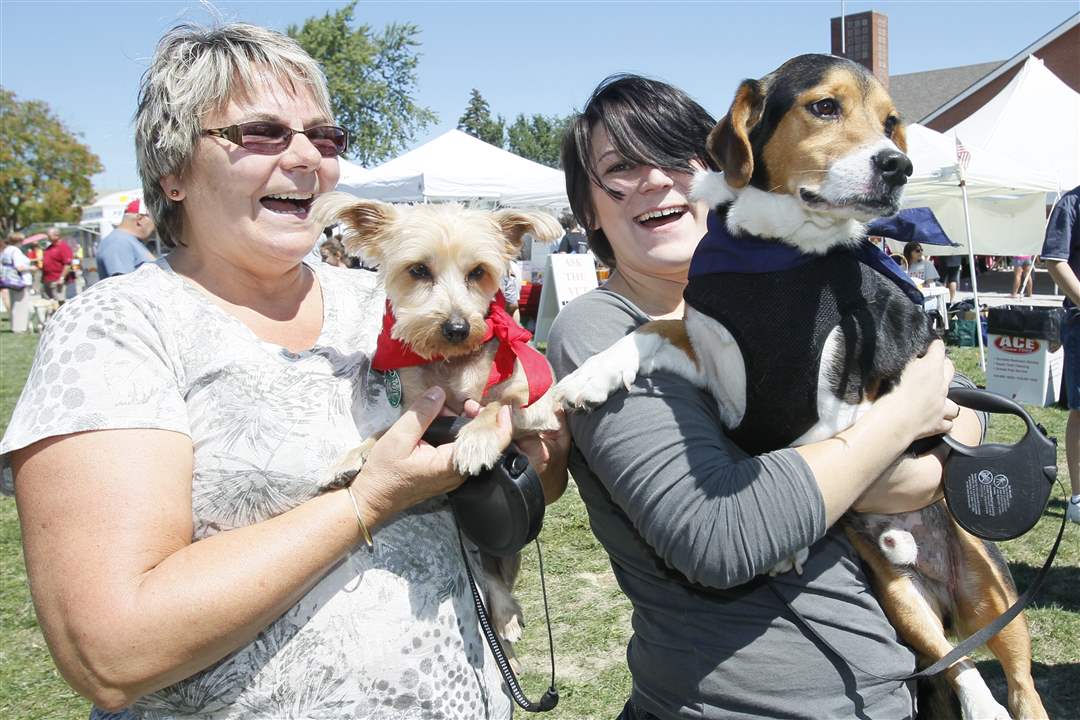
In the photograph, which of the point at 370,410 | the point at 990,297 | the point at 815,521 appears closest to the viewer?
→ the point at 815,521

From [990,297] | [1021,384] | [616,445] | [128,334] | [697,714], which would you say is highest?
[128,334]

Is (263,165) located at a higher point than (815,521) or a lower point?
higher

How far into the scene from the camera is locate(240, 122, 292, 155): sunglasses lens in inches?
74.4

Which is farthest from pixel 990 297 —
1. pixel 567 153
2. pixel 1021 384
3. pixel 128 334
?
pixel 128 334

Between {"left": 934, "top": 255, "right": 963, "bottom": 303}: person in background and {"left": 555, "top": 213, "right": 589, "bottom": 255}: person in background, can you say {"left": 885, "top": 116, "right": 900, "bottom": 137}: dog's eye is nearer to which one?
{"left": 555, "top": 213, "right": 589, "bottom": 255}: person in background

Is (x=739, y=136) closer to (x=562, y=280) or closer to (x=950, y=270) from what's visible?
(x=562, y=280)

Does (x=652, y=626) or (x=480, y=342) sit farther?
(x=480, y=342)

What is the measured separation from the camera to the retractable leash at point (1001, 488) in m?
1.86

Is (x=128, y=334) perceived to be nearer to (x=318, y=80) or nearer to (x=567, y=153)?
(x=318, y=80)

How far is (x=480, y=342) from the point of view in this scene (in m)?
2.54

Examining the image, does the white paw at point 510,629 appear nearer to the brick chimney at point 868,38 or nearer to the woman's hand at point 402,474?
the woman's hand at point 402,474

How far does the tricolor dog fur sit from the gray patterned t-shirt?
578 millimetres

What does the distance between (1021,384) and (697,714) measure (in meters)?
8.74

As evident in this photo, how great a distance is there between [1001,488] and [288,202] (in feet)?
6.14
